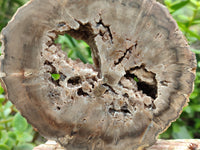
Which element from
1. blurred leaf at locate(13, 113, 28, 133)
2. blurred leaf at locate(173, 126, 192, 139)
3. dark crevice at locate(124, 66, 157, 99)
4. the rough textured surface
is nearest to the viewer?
the rough textured surface

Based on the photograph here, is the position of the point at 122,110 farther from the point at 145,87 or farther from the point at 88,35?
the point at 88,35

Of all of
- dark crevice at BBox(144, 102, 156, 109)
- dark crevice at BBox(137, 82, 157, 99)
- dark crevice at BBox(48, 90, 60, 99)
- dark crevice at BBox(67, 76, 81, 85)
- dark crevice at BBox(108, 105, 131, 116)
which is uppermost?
dark crevice at BBox(67, 76, 81, 85)

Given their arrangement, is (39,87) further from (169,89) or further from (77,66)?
(169,89)

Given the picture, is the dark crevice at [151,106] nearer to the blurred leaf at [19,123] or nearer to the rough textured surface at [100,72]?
the rough textured surface at [100,72]

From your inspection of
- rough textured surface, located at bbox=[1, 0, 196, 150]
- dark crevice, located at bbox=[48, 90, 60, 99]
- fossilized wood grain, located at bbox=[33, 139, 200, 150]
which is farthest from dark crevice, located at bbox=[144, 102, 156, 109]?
dark crevice, located at bbox=[48, 90, 60, 99]

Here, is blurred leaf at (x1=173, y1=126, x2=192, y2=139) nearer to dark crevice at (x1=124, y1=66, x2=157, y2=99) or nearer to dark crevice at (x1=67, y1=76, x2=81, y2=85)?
dark crevice at (x1=124, y1=66, x2=157, y2=99)

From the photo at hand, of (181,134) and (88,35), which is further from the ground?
(88,35)

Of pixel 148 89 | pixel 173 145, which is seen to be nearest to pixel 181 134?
pixel 173 145

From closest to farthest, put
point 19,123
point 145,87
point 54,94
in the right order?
point 54,94 → point 145,87 → point 19,123
